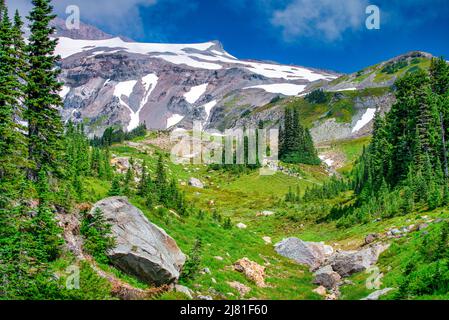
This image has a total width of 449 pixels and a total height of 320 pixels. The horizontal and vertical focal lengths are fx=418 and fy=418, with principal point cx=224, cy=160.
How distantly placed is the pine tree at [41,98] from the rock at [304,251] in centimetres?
2370

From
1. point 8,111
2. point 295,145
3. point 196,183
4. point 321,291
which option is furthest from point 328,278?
point 295,145

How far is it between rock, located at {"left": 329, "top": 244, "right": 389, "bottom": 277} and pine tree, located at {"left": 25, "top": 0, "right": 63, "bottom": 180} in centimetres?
2232

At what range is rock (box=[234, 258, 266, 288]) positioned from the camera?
2900 centimetres

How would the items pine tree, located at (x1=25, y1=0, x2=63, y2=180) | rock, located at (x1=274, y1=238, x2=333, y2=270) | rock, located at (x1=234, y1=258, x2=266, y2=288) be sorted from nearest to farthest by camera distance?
pine tree, located at (x1=25, y1=0, x2=63, y2=180) < rock, located at (x1=234, y1=258, x2=266, y2=288) < rock, located at (x1=274, y1=238, x2=333, y2=270)

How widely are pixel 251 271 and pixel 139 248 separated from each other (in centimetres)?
989

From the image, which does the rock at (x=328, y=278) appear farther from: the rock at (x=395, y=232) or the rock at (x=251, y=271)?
the rock at (x=395, y=232)

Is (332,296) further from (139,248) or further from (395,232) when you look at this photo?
(139,248)

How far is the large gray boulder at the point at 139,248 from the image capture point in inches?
882

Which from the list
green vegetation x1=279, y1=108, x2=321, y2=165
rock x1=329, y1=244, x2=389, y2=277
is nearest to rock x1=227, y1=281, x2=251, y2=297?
rock x1=329, y1=244, x2=389, y2=277

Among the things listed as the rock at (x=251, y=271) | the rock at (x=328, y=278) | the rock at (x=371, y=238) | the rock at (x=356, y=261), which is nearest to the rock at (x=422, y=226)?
the rock at (x=356, y=261)

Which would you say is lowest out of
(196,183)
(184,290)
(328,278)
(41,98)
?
(328,278)

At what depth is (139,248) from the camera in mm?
22953

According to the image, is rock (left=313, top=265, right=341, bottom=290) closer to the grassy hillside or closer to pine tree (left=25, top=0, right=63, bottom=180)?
the grassy hillside
